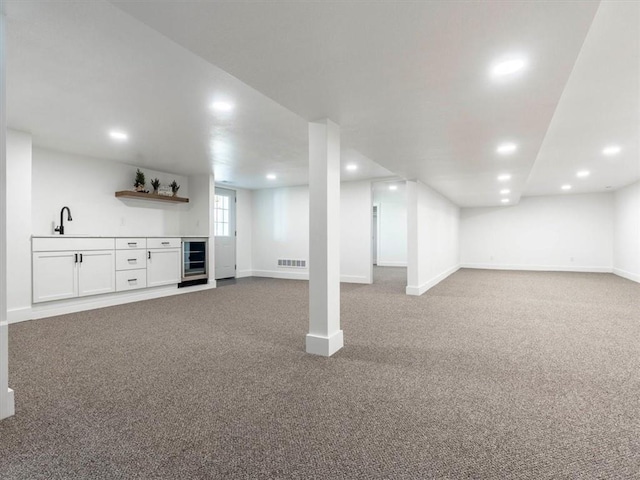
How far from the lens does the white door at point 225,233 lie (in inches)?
320

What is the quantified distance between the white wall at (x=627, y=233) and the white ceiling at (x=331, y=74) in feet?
15.3

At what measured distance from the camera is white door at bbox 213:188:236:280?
26.7 feet

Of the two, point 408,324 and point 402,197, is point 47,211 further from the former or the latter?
point 402,197

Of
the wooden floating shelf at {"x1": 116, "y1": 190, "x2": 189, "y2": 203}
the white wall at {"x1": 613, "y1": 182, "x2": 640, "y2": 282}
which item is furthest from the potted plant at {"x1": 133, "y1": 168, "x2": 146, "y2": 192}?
the white wall at {"x1": 613, "y1": 182, "x2": 640, "y2": 282}

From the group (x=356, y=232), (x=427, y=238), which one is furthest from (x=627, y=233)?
(x=356, y=232)

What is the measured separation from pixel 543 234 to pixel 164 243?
10.9 meters

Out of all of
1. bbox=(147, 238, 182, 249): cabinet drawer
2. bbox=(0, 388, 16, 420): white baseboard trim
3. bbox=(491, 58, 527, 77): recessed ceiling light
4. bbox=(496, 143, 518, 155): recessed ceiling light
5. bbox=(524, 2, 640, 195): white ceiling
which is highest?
bbox=(524, 2, 640, 195): white ceiling

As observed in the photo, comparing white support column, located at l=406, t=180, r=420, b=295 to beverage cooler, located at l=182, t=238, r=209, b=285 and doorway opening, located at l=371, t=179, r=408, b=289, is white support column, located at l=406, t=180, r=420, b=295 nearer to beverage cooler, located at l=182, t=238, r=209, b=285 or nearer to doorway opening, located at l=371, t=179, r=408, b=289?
beverage cooler, located at l=182, t=238, r=209, b=285

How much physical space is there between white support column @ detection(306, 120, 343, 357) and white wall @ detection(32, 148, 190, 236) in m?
4.50

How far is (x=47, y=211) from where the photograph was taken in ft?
16.5

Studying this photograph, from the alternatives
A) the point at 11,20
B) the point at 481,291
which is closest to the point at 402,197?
the point at 481,291

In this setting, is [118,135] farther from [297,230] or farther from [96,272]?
[297,230]

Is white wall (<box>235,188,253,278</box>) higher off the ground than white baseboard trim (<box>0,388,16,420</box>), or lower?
higher

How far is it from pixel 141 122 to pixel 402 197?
31.8 ft
